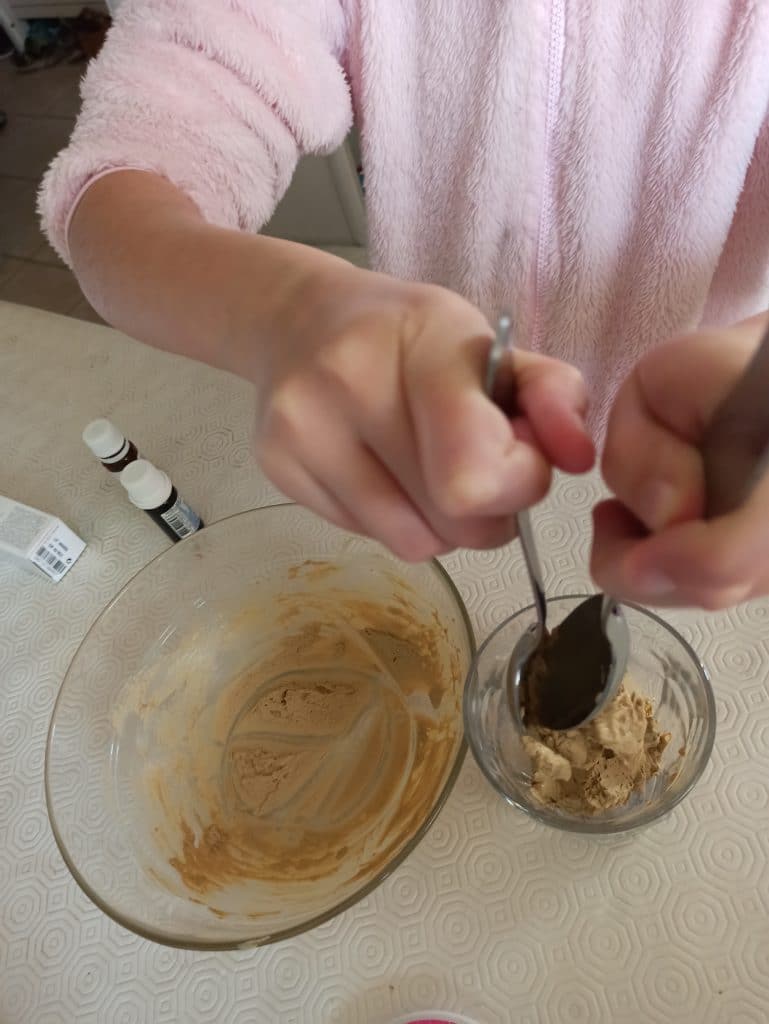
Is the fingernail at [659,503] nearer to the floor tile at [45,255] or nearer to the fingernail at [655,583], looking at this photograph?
the fingernail at [655,583]

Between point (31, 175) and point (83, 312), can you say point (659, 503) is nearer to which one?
point (83, 312)

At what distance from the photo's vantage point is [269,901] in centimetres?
42

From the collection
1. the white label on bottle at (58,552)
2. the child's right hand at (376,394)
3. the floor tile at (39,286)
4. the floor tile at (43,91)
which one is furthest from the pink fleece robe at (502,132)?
the floor tile at (43,91)

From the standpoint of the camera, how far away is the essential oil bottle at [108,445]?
59 centimetres

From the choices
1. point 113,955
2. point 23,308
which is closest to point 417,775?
point 113,955

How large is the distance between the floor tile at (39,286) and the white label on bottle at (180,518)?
1.12 meters

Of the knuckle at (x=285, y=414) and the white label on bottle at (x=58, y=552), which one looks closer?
the knuckle at (x=285, y=414)

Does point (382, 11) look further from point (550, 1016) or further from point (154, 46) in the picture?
point (550, 1016)

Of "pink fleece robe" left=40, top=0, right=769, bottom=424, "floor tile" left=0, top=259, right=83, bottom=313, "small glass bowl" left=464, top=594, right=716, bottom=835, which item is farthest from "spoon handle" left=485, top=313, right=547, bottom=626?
"floor tile" left=0, top=259, right=83, bottom=313

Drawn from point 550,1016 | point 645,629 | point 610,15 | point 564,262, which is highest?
point 610,15

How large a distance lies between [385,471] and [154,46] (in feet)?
1.17

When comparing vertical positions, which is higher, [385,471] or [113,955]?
[385,471]

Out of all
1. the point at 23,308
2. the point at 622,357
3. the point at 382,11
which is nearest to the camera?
the point at 382,11

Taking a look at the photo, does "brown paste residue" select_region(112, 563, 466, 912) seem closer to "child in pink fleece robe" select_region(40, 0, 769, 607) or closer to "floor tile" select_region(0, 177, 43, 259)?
"child in pink fleece robe" select_region(40, 0, 769, 607)
